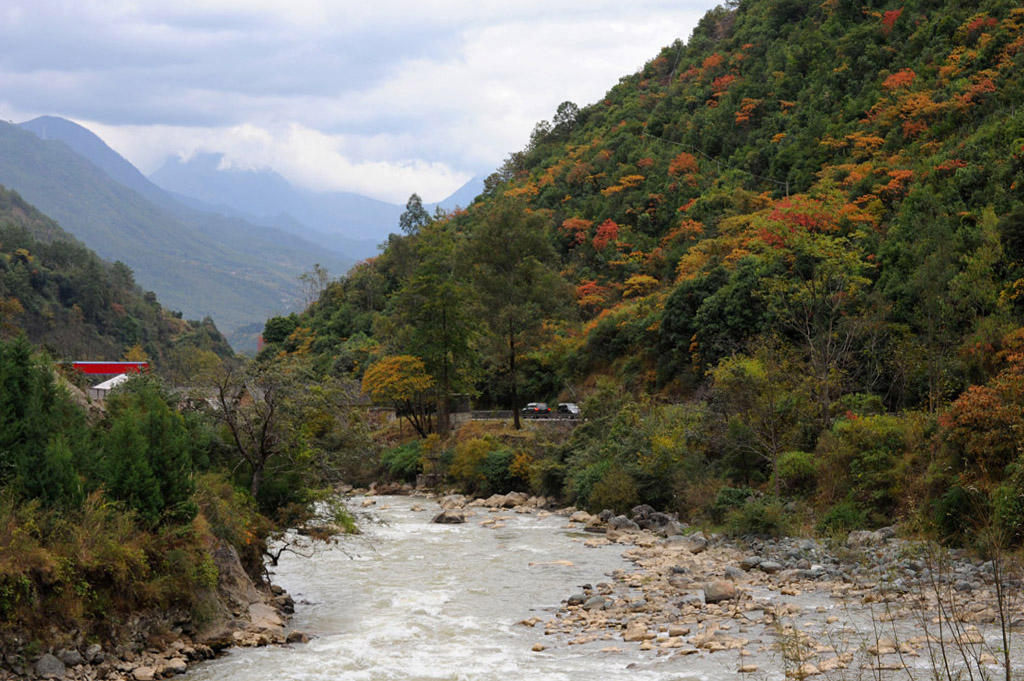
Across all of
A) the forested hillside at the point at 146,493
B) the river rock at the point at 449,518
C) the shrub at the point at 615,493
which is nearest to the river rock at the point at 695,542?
the shrub at the point at 615,493

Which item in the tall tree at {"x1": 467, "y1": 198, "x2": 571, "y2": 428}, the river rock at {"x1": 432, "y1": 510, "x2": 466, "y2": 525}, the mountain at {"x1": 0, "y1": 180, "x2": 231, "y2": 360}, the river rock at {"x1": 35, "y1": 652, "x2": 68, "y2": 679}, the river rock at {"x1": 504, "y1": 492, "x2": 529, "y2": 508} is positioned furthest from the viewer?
the mountain at {"x1": 0, "y1": 180, "x2": 231, "y2": 360}

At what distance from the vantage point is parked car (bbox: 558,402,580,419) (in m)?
44.1

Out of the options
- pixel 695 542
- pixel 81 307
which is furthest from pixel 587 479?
pixel 81 307

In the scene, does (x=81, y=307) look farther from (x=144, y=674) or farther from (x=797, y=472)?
(x=144, y=674)

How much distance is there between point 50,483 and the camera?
619 inches

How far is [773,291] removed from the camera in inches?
1299

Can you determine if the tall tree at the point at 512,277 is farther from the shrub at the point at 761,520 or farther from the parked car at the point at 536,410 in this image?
the shrub at the point at 761,520

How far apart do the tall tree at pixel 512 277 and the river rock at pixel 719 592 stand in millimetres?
25828

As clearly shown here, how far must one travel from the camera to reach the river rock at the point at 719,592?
1897 centimetres

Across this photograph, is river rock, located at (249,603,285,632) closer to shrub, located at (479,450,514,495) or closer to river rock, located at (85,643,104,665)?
river rock, located at (85,643,104,665)

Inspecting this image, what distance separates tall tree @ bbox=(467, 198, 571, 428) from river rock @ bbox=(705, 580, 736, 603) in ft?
84.7

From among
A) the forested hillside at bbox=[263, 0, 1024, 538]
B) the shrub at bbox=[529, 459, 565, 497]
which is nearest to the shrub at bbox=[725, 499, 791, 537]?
the forested hillside at bbox=[263, 0, 1024, 538]

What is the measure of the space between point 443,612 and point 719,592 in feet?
20.3

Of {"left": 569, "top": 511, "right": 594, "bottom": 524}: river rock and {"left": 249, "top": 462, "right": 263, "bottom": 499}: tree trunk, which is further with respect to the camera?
{"left": 569, "top": 511, "right": 594, "bottom": 524}: river rock
